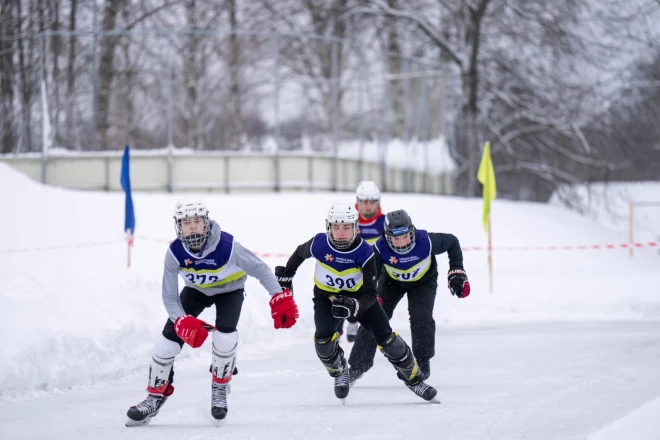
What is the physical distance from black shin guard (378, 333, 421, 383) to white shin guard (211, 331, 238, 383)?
3.93 feet

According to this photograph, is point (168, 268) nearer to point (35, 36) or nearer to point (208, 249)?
point (208, 249)

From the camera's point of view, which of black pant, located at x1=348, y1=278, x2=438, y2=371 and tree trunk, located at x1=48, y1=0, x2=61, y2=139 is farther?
tree trunk, located at x1=48, y1=0, x2=61, y2=139

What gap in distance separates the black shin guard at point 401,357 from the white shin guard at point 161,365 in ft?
5.29

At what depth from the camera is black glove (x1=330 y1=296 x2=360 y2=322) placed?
699cm

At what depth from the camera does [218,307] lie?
23.0ft

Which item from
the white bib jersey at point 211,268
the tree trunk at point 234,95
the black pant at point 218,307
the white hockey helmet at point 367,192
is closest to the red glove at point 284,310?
the white bib jersey at point 211,268

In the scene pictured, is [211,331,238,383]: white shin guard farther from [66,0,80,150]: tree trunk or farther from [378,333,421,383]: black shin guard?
[66,0,80,150]: tree trunk

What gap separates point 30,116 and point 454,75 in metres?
12.7

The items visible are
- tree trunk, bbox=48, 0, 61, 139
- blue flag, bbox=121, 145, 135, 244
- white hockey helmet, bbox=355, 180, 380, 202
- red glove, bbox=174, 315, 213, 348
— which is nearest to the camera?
red glove, bbox=174, 315, 213, 348

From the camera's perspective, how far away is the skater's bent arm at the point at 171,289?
6.68 meters

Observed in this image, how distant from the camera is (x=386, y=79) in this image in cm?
2366

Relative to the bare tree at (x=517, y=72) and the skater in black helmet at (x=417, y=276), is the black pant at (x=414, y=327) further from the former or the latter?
the bare tree at (x=517, y=72)

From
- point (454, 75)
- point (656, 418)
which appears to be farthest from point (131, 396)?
point (454, 75)

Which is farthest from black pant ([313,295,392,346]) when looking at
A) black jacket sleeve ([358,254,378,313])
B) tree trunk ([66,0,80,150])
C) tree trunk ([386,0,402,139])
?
tree trunk ([386,0,402,139])
